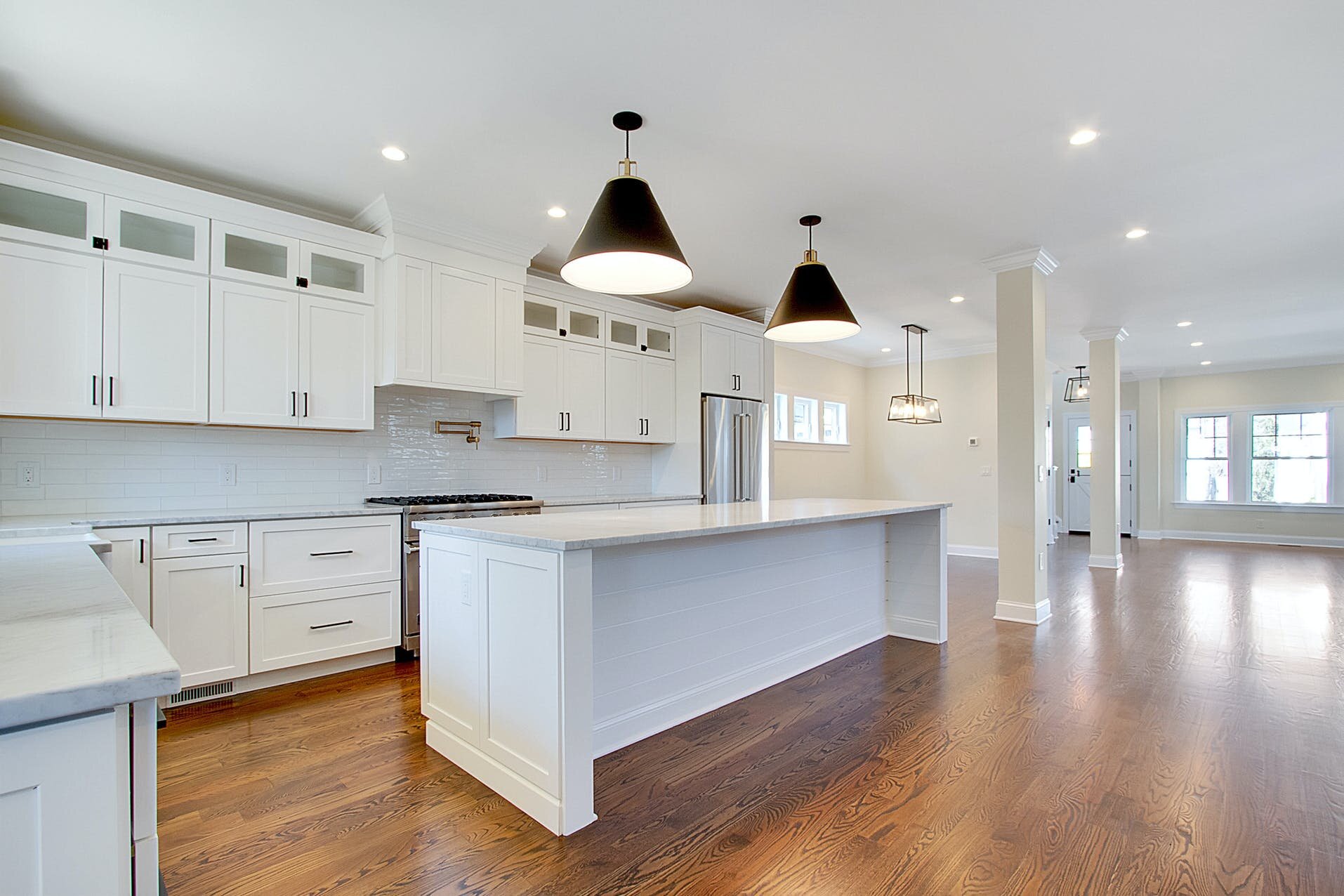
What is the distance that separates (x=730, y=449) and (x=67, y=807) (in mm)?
5121

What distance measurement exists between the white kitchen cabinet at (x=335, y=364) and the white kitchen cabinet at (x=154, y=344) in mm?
440

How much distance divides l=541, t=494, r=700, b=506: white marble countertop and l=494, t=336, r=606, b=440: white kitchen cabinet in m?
0.47

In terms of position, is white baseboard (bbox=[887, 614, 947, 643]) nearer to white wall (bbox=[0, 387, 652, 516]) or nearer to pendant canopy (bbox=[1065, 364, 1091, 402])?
white wall (bbox=[0, 387, 652, 516])

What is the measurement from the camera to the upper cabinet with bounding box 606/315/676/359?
17.1 feet

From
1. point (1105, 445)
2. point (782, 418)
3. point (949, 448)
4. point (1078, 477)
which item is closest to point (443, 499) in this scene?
point (782, 418)

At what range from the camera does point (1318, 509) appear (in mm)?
8969

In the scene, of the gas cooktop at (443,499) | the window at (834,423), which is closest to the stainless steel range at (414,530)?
the gas cooktop at (443,499)

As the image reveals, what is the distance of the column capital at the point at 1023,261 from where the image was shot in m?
4.50

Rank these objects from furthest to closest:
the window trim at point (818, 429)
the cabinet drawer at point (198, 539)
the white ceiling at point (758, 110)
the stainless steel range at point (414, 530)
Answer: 1. the window trim at point (818, 429)
2. the stainless steel range at point (414, 530)
3. the cabinet drawer at point (198, 539)
4. the white ceiling at point (758, 110)

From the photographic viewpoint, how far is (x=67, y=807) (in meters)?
0.67

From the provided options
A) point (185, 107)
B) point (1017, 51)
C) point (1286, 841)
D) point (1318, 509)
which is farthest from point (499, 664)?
point (1318, 509)

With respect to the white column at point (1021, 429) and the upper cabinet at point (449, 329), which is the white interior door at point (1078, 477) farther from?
the upper cabinet at point (449, 329)

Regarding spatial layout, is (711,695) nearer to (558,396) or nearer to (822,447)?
(558,396)

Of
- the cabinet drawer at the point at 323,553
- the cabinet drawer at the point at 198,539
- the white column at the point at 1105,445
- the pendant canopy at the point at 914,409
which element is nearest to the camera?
the cabinet drawer at the point at 198,539
